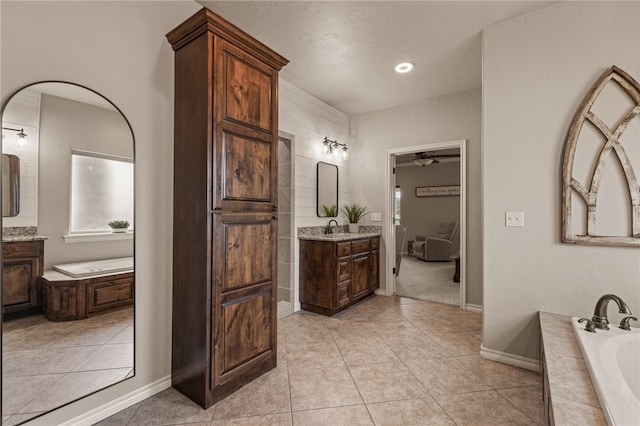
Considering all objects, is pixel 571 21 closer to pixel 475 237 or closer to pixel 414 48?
pixel 414 48

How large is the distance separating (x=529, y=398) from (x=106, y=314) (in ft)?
8.82

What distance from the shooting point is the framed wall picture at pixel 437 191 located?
799cm

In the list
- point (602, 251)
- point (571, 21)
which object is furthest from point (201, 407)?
point (571, 21)

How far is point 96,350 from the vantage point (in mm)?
1721

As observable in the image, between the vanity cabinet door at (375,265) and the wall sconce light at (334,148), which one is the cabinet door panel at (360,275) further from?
the wall sconce light at (334,148)

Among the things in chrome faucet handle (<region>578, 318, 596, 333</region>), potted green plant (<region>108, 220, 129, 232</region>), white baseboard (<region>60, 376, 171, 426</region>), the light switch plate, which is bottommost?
white baseboard (<region>60, 376, 171, 426</region>)

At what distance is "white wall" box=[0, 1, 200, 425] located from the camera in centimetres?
152

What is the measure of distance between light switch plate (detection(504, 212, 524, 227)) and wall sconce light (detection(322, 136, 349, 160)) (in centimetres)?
238

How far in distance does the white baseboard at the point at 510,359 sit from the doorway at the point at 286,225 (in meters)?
2.04

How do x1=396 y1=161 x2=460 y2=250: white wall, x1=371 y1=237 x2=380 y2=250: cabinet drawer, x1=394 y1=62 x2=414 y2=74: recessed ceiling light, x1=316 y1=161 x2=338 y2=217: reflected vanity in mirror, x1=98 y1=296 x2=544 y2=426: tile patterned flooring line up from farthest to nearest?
x1=396 y1=161 x2=460 y2=250: white wall, x1=371 y1=237 x2=380 y2=250: cabinet drawer, x1=316 y1=161 x2=338 y2=217: reflected vanity in mirror, x1=394 y1=62 x2=414 y2=74: recessed ceiling light, x1=98 y1=296 x2=544 y2=426: tile patterned flooring

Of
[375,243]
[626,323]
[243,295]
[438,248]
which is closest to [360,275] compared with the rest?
[375,243]

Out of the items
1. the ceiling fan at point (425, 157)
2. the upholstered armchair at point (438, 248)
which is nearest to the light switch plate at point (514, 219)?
the ceiling fan at point (425, 157)

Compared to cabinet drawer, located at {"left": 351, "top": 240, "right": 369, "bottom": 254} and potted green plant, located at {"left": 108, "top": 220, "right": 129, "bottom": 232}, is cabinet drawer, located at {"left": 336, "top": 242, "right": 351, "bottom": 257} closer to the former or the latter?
cabinet drawer, located at {"left": 351, "top": 240, "right": 369, "bottom": 254}

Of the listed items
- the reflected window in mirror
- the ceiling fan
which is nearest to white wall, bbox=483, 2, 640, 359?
the reflected window in mirror
